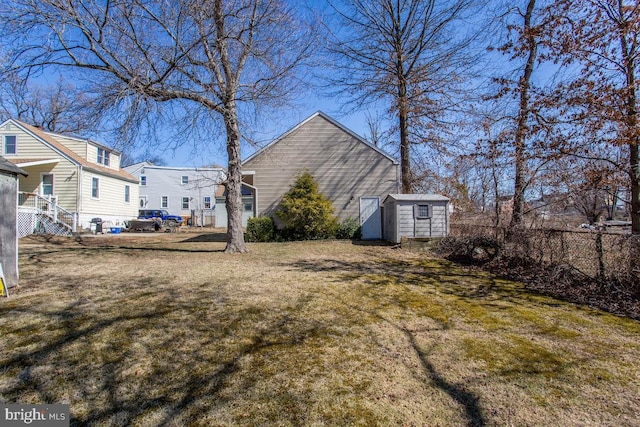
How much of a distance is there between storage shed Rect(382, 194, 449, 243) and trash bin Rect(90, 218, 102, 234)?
16857 millimetres

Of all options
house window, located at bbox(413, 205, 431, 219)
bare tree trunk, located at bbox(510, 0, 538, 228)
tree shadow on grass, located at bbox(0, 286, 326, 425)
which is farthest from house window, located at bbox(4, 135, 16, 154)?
bare tree trunk, located at bbox(510, 0, 538, 228)

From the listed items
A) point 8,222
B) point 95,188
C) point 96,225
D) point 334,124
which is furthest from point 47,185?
point 334,124

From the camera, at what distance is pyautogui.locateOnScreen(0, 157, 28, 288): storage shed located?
517cm

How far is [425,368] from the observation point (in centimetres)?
296

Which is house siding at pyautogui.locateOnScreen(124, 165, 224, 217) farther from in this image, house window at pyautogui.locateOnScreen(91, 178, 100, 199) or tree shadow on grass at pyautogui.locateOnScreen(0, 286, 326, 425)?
tree shadow on grass at pyautogui.locateOnScreen(0, 286, 326, 425)

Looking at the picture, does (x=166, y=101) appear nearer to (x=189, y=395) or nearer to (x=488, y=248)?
(x=189, y=395)

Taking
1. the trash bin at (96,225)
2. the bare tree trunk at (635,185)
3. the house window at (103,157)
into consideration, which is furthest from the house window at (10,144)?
the bare tree trunk at (635,185)

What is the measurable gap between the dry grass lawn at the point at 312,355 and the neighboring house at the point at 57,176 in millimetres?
12155

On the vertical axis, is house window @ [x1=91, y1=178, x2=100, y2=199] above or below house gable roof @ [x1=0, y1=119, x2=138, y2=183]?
below

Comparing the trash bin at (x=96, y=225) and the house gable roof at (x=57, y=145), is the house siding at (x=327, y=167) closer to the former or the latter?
the trash bin at (x=96, y=225)

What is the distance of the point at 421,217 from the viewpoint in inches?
482

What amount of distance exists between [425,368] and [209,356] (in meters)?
2.10

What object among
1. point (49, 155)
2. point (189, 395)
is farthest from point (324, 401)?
point (49, 155)

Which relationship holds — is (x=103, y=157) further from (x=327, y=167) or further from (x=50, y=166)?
(x=327, y=167)
